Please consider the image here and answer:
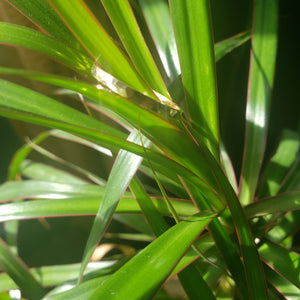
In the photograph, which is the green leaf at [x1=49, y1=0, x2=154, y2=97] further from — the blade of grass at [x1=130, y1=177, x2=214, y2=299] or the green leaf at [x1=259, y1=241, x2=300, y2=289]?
the green leaf at [x1=259, y1=241, x2=300, y2=289]

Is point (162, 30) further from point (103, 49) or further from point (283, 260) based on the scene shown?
point (283, 260)

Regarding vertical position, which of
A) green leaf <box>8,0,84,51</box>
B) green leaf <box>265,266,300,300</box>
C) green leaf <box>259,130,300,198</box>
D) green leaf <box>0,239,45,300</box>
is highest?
green leaf <box>8,0,84,51</box>

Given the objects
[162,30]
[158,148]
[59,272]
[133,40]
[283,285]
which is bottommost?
[283,285]

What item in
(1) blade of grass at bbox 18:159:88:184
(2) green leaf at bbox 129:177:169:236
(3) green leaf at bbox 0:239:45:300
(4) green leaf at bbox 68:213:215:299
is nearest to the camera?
(4) green leaf at bbox 68:213:215:299

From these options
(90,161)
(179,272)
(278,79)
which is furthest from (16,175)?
(278,79)

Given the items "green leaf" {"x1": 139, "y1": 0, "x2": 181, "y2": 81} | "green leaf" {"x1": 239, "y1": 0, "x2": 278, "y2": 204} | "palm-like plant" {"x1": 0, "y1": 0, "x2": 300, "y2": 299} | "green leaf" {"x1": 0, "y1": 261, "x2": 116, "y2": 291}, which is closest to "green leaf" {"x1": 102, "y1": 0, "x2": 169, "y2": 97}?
"palm-like plant" {"x1": 0, "y1": 0, "x2": 300, "y2": 299}

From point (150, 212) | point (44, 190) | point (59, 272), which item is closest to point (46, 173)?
point (44, 190)
